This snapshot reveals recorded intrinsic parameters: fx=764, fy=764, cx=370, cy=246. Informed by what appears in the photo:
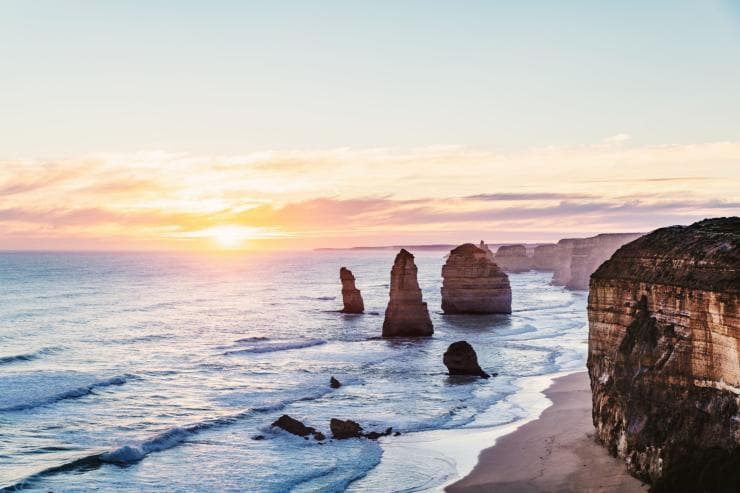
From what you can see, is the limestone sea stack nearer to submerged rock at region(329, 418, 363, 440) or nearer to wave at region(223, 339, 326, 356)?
wave at region(223, 339, 326, 356)

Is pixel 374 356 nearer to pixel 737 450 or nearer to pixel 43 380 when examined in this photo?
pixel 43 380

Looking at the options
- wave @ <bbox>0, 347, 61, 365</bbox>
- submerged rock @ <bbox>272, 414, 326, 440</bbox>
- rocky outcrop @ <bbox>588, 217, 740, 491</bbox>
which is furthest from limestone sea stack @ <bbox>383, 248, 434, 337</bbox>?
rocky outcrop @ <bbox>588, 217, 740, 491</bbox>

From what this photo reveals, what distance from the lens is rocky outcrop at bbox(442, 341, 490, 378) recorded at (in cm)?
4169

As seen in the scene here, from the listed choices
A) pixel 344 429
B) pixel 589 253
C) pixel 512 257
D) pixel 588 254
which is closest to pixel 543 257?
pixel 512 257

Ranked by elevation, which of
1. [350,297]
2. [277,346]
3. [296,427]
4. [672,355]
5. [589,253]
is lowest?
[277,346]

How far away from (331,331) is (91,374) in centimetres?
2560

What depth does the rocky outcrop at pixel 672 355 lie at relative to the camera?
1717 cm

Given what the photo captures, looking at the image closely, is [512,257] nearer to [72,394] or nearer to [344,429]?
[72,394]

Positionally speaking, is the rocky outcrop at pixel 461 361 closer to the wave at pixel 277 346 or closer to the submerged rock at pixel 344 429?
the submerged rock at pixel 344 429

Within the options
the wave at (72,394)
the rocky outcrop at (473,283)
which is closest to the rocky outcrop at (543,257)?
the rocky outcrop at (473,283)

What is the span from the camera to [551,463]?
23594 millimetres

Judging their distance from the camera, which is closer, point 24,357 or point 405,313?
point 24,357

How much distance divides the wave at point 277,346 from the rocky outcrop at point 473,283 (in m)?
19.7

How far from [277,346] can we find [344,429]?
2954 cm
